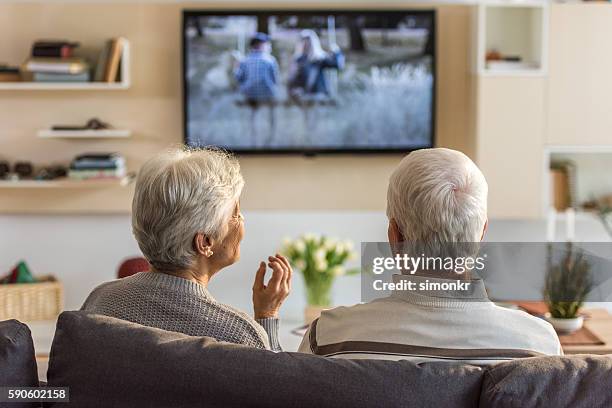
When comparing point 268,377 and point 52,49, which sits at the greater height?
point 52,49

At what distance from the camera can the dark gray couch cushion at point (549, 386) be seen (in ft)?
5.28

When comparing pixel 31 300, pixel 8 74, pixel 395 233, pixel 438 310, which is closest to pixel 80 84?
pixel 8 74

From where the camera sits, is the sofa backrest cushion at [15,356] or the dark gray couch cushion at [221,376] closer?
the dark gray couch cushion at [221,376]

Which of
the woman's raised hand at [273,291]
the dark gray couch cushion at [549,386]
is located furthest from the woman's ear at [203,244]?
the dark gray couch cushion at [549,386]

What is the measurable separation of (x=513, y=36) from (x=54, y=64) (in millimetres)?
2277

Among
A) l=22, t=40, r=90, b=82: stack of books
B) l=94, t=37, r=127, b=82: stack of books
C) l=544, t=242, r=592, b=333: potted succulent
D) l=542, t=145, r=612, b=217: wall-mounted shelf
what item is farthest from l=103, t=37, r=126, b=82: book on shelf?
l=544, t=242, r=592, b=333: potted succulent

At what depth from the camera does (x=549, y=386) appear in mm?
1616

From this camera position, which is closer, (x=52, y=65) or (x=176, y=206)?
(x=176, y=206)

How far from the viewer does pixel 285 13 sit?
4742 millimetres

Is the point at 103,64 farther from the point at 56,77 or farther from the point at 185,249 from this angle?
the point at 185,249

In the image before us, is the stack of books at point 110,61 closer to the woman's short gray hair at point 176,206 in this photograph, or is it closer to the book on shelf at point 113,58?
the book on shelf at point 113,58

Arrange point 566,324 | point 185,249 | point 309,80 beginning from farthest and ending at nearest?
point 309,80, point 566,324, point 185,249

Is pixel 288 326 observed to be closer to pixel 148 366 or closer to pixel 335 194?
pixel 335 194

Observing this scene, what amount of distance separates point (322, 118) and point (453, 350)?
3103mm
